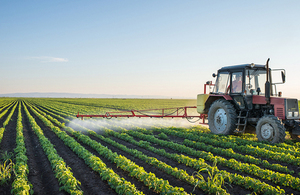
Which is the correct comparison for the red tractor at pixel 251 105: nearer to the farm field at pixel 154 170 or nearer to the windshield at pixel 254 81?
the windshield at pixel 254 81

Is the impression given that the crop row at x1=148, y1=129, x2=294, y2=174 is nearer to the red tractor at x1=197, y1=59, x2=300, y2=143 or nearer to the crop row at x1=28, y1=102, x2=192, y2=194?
the red tractor at x1=197, y1=59, x2=300, y2=143

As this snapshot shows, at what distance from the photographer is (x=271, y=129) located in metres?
7.56

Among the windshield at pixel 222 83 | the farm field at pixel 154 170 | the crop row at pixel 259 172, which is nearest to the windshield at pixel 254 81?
the windshield at pixel 222 83

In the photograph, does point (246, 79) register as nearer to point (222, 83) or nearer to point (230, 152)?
point (222, 83)

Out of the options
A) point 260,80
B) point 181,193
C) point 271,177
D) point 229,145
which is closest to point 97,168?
point 181,193

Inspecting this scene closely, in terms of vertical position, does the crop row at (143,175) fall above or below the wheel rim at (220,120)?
below

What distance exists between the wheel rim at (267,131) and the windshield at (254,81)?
4.73ft

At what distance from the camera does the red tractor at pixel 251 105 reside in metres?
7.62

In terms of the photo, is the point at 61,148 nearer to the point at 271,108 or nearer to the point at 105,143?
the point at 105,143

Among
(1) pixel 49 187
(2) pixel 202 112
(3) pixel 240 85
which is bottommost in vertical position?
(1) pixel 49 187

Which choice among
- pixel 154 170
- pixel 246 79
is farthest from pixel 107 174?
pixel 246 79

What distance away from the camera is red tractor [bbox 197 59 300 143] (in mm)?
7625

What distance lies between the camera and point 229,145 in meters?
Answer: 7.86

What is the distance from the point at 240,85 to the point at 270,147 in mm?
2638
